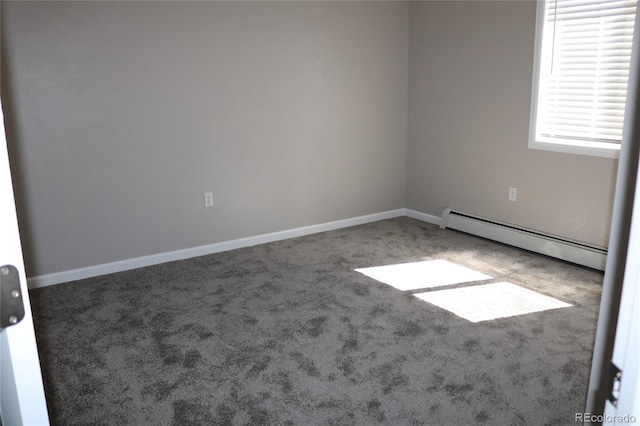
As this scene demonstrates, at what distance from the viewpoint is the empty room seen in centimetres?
274

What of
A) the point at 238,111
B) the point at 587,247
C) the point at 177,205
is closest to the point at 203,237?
the point at 177,205

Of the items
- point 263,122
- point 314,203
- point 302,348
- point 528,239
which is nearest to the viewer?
point 302,348

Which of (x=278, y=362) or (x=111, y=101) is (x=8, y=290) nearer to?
(x=278, y=362)

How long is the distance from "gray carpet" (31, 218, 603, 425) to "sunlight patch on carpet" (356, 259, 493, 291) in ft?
0.31

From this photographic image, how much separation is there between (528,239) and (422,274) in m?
1.03

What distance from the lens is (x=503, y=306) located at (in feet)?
11.4

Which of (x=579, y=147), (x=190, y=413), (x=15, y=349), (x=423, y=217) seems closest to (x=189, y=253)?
(x=190, y=413)

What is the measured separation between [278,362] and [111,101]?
2.31 meters

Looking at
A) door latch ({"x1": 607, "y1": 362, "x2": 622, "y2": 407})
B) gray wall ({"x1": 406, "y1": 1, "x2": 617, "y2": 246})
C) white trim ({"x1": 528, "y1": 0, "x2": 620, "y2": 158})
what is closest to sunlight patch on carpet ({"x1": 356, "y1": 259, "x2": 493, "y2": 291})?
gray wall ({"x1": 406, "y1": 1, "x2": 617, "y2": 246})

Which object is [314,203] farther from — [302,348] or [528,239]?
[302,348]

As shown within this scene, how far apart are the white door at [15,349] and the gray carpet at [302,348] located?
1.66m

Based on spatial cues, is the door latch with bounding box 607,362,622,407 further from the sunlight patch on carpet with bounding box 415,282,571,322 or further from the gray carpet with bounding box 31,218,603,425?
the sunlight patch on carpet with bounding box 415,282,571,322

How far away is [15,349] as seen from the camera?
2.74ft

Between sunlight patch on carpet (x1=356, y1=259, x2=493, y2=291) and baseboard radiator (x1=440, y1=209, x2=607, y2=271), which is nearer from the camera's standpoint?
sunlight patch on carpet (x1=356, y1=259, x2=493, y2=291)
